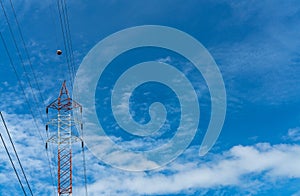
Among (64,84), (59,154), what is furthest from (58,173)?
(64,84)

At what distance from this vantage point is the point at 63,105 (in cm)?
6209

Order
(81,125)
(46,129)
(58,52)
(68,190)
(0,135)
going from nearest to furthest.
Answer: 1. (0,135)
2. (58,52)
3. (68,190)
4. (46,129)
5. (81,125)

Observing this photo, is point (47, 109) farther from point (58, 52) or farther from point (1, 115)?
point (1, 115)

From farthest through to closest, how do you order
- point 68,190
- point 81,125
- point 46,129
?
point 81,125, point 46,129, point 68,190

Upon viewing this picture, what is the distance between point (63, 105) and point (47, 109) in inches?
127

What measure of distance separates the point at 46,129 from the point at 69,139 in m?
5.04

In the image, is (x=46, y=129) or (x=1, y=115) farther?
(x=46, y=129)

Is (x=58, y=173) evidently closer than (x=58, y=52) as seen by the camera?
No

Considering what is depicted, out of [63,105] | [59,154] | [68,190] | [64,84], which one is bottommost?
[68,190]

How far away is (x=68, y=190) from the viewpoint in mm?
57406

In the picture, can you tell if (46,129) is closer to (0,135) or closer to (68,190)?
(68,190)

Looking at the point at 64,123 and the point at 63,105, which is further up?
the point at 63,105

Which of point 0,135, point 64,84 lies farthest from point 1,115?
point 64,84

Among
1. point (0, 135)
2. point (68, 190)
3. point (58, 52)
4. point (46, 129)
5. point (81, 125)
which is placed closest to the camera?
point (0, 135)
